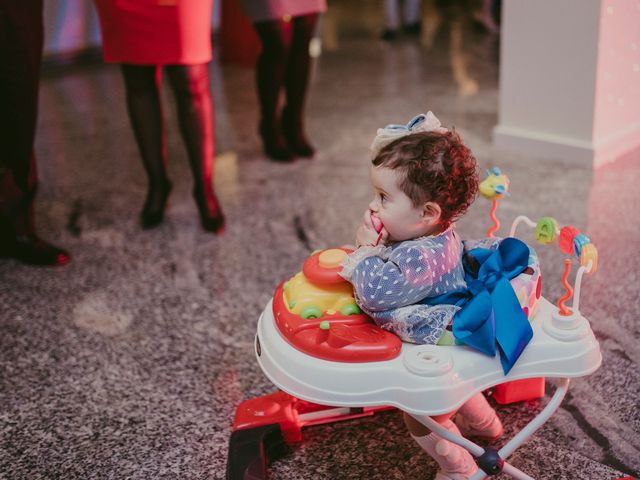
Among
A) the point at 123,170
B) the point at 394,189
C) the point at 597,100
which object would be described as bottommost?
the point at 123,170

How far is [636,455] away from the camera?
1103 mm

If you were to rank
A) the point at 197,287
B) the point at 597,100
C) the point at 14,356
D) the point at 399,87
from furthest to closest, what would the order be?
the point at 399,87, the point at 597,100, the point at 197,287, the point at 14,356

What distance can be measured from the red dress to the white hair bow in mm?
920

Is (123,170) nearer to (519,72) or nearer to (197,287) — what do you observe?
(197,287)

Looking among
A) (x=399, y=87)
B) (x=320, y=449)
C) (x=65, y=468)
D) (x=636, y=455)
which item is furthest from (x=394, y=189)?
(x=399, y=87)

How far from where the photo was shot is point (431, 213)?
998 millimetres

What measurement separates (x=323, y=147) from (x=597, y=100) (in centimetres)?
91

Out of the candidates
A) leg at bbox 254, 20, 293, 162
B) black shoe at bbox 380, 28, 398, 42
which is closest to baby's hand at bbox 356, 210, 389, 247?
leg at bbox 254, 20, 293, 162

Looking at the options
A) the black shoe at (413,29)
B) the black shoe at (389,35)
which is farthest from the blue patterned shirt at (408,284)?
the black shoe at (413,29)

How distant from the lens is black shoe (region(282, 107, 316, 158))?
8.09 ft

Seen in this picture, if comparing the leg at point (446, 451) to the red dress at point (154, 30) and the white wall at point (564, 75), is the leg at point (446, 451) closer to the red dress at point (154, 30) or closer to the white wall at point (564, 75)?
the red dress at point (154, 30)

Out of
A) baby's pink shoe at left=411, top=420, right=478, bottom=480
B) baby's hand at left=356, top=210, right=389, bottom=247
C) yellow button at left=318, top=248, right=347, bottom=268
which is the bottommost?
baby's pink shoe at left=411, top=420, right=478, bottom=480

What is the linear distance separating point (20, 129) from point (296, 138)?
39.7 inches

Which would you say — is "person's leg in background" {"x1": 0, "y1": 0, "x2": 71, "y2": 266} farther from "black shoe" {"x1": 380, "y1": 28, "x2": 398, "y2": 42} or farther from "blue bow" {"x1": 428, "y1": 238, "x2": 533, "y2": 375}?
"black shoe" {"x1": 380, "y1": 28, "x2": 398, "y2": 42}
